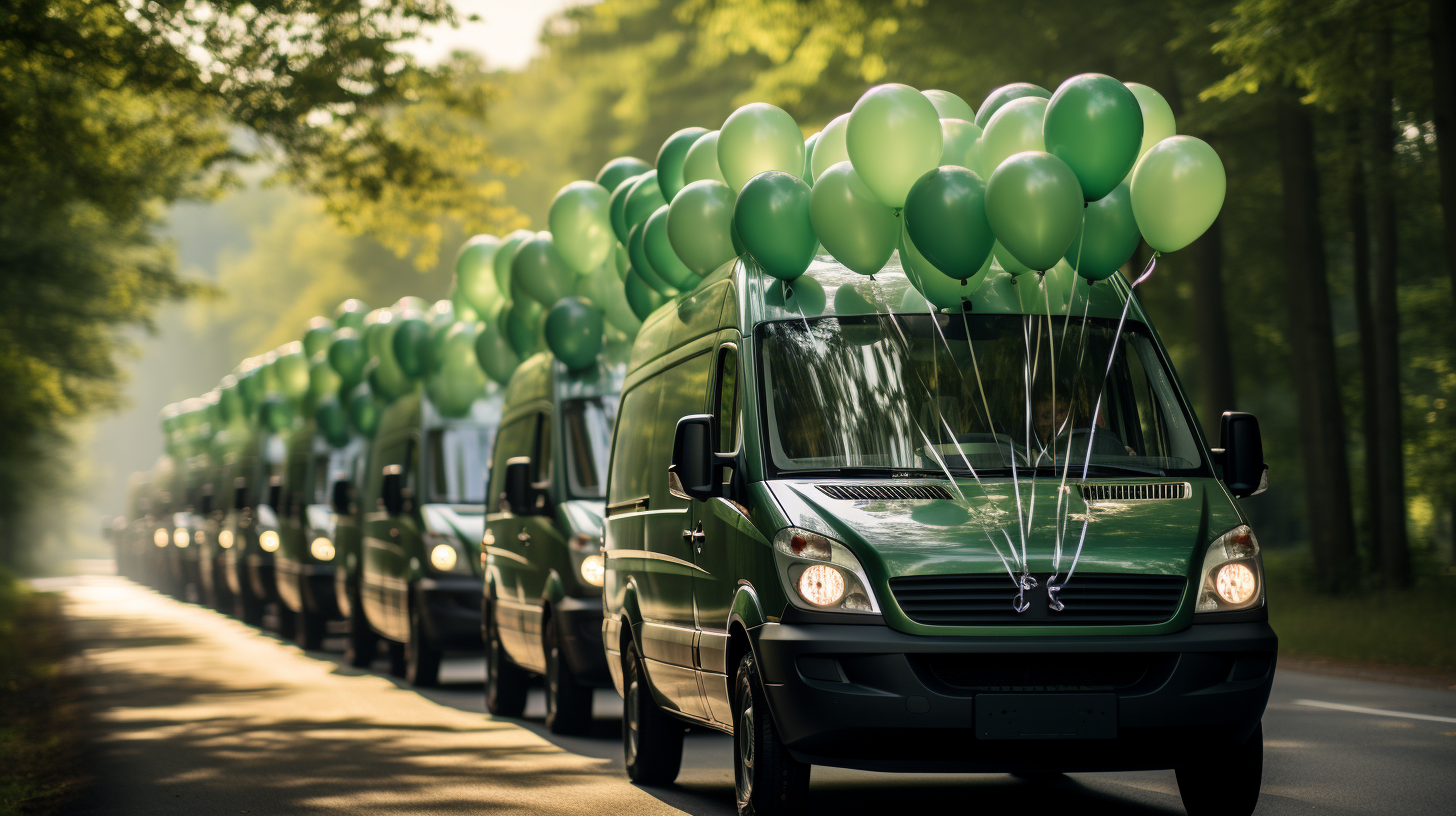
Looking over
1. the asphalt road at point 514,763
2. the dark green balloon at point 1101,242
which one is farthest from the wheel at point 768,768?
the dark green balloon at point 1101,242

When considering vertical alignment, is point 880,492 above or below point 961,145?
below

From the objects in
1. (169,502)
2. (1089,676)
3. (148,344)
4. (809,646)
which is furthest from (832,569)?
(148,344)

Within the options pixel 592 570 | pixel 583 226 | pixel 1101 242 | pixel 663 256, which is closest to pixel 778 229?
pixel 1101 242

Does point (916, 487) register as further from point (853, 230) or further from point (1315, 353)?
point (1315, 353)

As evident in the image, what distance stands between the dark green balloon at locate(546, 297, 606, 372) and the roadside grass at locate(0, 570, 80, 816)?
4.08 metres

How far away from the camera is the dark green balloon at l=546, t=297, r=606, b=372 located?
13.2 metres

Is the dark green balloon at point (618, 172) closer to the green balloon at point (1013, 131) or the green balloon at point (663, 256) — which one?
the green balloon at point (663, 256)

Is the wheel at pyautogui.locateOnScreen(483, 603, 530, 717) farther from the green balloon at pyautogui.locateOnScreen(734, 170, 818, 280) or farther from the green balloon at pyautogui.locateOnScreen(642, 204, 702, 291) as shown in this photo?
the green balloon at pyautogui.locateOnScreen(734, 170, 818, 280)

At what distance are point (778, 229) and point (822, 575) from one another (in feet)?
6.55

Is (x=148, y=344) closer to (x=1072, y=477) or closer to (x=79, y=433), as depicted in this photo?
(x=79, y=433)

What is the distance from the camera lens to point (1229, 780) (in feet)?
24.5

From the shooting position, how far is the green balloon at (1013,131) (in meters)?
9.01

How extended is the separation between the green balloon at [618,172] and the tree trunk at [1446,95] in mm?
6842

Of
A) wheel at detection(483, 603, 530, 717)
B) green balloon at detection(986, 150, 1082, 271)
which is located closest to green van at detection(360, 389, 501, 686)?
wheel at detection(483, 603, 530, 717)
